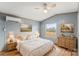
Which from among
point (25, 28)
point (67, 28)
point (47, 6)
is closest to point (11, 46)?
point (25, 28)

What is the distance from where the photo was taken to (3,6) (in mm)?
1743

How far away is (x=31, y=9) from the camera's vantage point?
5.92 ft

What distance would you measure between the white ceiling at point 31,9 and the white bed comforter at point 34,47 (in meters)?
0.49

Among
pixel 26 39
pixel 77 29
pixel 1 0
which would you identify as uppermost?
pixel 1 0

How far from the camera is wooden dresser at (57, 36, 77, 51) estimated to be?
179 centimetres

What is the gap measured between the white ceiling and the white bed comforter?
0.49 meters

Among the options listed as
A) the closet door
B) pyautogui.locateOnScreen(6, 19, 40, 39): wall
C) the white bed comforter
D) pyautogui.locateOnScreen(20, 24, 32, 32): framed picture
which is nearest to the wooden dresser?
the white bed comforter

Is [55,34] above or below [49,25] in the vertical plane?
below

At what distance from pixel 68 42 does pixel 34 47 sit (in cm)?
67

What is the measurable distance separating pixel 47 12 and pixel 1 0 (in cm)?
87

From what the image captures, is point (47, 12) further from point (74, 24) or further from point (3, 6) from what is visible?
point (3, 6)

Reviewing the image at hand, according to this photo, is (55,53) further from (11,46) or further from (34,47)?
(11,46)

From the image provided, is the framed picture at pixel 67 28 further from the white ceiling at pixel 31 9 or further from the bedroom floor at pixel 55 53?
the bedroom floor at pixel 55 53

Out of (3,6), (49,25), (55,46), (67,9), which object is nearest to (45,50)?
(55,46)
